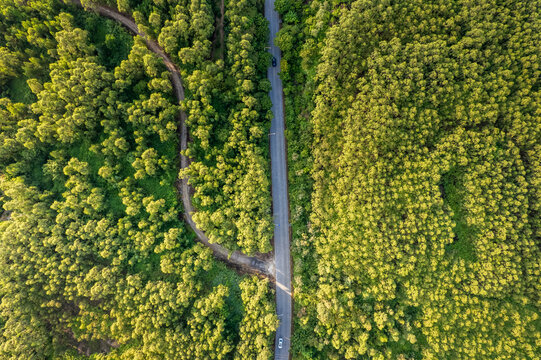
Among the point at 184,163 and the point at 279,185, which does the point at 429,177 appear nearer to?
the point at 279,185

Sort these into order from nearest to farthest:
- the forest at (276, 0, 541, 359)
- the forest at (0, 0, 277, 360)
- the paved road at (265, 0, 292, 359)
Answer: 1. the forest at (276, 0, 541, 359)
2. the forest at (0, 0, 277, 360)
3. the paved road at (265, 0, 292, 359)

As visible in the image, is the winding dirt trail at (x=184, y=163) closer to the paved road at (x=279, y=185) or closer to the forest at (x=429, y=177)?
the paved road at (x=279, y=185)

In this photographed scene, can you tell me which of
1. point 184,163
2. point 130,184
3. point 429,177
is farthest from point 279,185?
point 130,184

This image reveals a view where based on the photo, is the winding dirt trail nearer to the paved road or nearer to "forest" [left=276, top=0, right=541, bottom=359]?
the paved road

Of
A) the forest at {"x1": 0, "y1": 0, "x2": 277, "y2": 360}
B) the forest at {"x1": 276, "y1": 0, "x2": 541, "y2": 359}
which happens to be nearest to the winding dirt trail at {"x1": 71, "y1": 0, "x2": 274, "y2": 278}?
the forest at {"x1": 0, "y1": 0, "x2": 277, "y2": 360}

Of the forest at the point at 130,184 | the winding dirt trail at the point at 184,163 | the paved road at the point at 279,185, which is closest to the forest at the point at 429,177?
the paved road at the point at 279,185

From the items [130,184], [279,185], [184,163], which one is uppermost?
[184,163]

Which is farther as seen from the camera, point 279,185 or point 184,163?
point 279,185

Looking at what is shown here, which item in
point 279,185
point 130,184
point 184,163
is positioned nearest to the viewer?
point 130,184
